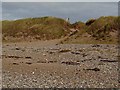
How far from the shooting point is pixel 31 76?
28.0 meters

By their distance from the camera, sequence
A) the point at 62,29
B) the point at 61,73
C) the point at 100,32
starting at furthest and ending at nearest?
the point at 62,29 → the point at 100,32 → the point at 61,73

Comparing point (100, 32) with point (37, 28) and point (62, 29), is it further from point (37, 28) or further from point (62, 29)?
point (37, 28)

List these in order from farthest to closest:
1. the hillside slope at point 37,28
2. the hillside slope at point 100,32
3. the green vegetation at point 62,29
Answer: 1. the hillside slope at point 37,28
2. the green vegetation at point 62,29
3. the hillside slope at point 100,32

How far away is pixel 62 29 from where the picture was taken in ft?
289

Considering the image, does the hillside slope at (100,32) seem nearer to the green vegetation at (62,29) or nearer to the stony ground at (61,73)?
the green vegetation at (62,29)

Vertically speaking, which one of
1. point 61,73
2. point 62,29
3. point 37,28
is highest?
point 37,28

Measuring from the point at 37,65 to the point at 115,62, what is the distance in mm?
8121

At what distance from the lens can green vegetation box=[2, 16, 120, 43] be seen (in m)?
69.8

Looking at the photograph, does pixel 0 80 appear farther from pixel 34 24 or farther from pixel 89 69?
pixel 34 24

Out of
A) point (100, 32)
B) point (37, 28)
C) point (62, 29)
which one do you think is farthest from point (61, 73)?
point (37, 28)

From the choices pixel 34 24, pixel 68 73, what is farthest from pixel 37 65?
A: pixel 34 24

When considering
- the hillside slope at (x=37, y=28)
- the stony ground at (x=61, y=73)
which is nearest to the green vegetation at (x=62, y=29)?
the hillside slope at (x=37, y=28)

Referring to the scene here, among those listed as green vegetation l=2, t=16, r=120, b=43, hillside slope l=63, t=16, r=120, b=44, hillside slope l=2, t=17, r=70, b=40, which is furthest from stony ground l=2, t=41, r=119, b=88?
hillside slope l=2, t=17, r=70, b=40

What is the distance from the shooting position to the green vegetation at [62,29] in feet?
229
